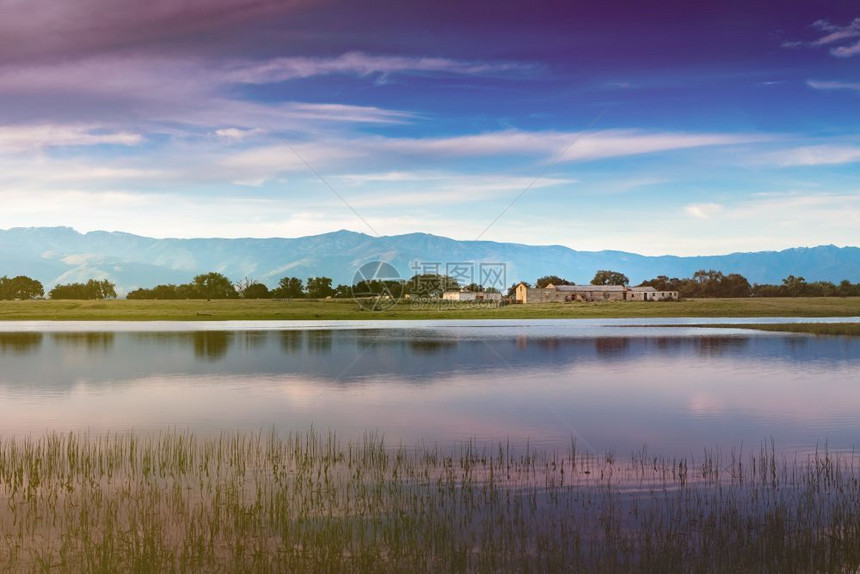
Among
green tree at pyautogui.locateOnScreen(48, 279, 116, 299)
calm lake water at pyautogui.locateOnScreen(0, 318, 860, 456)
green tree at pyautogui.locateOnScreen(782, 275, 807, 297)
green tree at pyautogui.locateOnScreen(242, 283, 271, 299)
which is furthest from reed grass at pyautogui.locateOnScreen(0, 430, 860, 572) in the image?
green tree at pyautogui.locateOnScreen(782, 275, 807, 297)

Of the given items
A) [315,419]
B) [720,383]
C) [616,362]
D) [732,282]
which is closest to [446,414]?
[315,419]

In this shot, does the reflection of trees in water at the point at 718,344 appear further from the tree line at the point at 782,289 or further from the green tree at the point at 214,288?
the green tree at the point at 214,288

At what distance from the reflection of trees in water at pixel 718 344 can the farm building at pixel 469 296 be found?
296 ft

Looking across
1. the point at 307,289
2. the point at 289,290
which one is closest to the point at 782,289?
the point at 307,289

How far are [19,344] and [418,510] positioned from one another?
65016 millimetres

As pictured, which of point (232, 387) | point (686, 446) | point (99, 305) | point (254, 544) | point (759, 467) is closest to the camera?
point (254, 544)

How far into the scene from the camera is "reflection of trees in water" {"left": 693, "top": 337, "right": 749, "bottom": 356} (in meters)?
60.6

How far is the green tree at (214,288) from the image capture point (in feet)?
585

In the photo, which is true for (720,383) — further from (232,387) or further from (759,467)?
(232,387)

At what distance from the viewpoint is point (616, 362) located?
51750 millimetres

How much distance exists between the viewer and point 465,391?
3725cm

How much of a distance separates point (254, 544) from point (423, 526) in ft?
10.2

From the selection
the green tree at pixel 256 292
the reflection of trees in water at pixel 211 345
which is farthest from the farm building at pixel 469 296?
the reflection of trees in water at pixel 211 345

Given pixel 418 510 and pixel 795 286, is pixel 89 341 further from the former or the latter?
pixel 795 286
